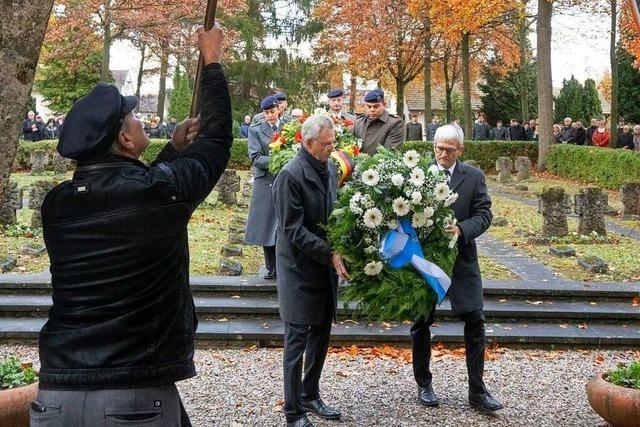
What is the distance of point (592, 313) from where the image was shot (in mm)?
8820

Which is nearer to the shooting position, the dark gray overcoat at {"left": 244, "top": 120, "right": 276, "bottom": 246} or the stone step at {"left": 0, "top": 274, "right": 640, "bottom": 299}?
the stone step at {"left": 0, "top": 274, "right": 640, "bottom": 299}

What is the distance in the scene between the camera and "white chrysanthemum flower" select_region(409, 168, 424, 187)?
17.3 ft

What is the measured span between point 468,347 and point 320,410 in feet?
3.89

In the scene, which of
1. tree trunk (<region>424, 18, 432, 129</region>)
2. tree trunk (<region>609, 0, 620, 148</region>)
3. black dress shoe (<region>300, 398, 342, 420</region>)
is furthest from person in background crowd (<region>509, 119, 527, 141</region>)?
black dress shoe (<region>300, 398, 342, 420</region>)

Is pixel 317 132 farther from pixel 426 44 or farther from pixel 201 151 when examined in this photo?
pixel 426 44

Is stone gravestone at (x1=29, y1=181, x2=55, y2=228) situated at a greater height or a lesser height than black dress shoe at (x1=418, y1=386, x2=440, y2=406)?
greater

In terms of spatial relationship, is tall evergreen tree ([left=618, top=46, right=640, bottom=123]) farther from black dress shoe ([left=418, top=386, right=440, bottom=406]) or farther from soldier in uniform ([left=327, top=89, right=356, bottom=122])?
black dress shoe ([left=418, top=386, right=440, bottom=406])

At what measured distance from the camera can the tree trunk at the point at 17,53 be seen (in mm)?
3764

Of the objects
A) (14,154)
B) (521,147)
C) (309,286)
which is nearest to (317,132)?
(309,286)

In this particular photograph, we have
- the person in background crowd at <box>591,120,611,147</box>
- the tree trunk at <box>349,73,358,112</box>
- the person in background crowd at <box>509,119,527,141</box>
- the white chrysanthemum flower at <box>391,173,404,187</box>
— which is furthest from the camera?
the tree trunk at <box>349,73,358,112</box>

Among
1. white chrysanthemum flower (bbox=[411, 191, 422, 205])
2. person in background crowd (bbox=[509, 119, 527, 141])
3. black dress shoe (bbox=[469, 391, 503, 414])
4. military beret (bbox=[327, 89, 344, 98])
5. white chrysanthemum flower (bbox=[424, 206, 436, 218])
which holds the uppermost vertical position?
military beret (bbox=[327, 89, 344, 98])

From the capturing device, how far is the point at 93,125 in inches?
106

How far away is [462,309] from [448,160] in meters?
1.10

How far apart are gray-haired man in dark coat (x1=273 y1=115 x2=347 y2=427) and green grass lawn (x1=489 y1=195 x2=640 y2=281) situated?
5.46m
